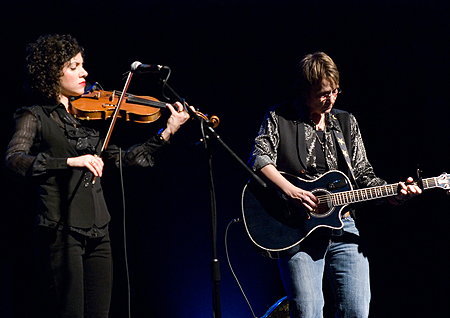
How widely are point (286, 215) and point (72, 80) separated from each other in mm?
1308

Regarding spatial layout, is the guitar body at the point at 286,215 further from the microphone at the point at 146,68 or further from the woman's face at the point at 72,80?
the woman's face at the point at 72,80

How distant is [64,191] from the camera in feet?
6.76

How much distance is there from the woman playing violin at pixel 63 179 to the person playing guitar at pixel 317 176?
0.81 metres

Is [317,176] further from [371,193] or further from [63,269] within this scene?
[63,269]

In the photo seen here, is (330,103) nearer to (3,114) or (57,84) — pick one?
(57,84)

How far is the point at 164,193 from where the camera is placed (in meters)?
3.31

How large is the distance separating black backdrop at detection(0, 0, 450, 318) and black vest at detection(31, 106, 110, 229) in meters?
0.96

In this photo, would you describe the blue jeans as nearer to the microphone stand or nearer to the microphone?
the microphone stand

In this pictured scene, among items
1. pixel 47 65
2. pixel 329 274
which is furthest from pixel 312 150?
pixel 47 65

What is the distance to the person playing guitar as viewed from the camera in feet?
7.07

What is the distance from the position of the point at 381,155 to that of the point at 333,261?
1.22 metres

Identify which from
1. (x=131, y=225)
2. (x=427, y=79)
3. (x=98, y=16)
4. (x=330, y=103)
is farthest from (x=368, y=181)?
(x=98, y=16)

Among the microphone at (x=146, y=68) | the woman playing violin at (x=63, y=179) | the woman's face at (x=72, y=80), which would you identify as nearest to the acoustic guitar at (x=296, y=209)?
the woman playing violin at (x=63, y=179)

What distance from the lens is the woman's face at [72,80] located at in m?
2.25
